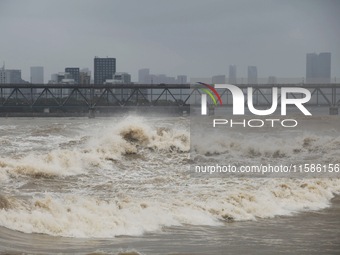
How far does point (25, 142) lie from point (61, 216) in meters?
12.8

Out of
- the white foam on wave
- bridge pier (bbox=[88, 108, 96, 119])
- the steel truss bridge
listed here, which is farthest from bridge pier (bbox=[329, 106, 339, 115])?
the white foam on wave

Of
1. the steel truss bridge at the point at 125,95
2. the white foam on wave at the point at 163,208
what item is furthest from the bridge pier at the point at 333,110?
A: the white foam on wave at the point at 163,208

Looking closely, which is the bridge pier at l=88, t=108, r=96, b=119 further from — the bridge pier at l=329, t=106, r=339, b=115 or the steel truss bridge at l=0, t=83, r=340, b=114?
the bridge pier at l=329, t=106, r=339, b=115

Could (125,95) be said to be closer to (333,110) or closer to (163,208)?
(333,110)

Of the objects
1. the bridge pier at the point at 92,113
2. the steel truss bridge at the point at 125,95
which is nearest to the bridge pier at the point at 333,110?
the steel truss bridge at the point at 125,95

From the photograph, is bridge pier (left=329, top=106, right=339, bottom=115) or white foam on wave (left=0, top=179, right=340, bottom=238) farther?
bridge pier (left=329, top=106, right=339, bottom=115)

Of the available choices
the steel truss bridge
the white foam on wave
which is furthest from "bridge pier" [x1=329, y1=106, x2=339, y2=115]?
the white foam on wave

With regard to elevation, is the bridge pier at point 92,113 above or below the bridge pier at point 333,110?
below

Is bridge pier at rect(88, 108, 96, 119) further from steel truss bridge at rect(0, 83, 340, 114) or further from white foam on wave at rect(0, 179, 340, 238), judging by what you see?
white foam on wave at rect(0, 179, 340, 238)

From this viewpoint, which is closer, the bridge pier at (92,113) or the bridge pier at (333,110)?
the bridge pier at (92,113)

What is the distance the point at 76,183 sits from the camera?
12.0 meters

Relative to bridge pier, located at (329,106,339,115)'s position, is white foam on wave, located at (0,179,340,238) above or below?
below

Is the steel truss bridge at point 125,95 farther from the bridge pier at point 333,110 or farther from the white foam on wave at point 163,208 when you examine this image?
the white foam on wave at point 163,208

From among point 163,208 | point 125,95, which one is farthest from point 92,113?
point 163,208
